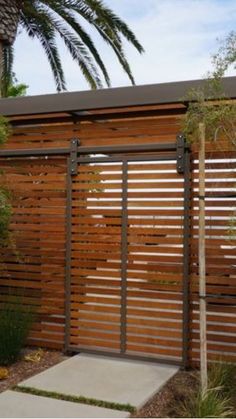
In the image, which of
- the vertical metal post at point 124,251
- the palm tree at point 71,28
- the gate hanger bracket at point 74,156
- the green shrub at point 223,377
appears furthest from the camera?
the palm tree at point 71,28

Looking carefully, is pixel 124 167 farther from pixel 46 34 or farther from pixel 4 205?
pixel 46 34

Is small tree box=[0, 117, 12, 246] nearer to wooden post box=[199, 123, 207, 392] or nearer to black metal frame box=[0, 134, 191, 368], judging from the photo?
black metal frame box=[0, 134, 191, 368]

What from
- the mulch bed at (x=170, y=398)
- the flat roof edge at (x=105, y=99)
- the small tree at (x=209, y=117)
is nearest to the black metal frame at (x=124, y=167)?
the mulch bed at (x=170, y=398)

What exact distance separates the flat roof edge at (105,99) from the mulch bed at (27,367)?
2990 mm

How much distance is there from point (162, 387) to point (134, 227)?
6.07 ft

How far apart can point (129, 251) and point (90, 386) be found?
64.8 inches

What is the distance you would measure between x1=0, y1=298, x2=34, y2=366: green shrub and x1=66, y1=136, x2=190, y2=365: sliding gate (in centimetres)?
54

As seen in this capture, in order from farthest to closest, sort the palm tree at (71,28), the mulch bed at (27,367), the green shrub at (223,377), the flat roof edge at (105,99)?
1. the palm tree at (71,28)
2. the flat roof edge at (105,99)
3. the mulch bed at (27,367)
4. the green shrub at (223,377)

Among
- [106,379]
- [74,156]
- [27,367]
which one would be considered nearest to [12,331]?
[27,367]

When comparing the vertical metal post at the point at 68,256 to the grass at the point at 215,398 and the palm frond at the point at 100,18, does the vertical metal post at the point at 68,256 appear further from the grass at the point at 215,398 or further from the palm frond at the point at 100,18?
the palm frond at the point at 100,18

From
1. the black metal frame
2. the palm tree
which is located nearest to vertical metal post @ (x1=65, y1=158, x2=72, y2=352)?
the black metal frame

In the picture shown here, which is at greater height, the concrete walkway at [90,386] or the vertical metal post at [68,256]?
the vertical metal post at [68,256]

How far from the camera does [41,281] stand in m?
6.59

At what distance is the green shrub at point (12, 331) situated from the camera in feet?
19.4
